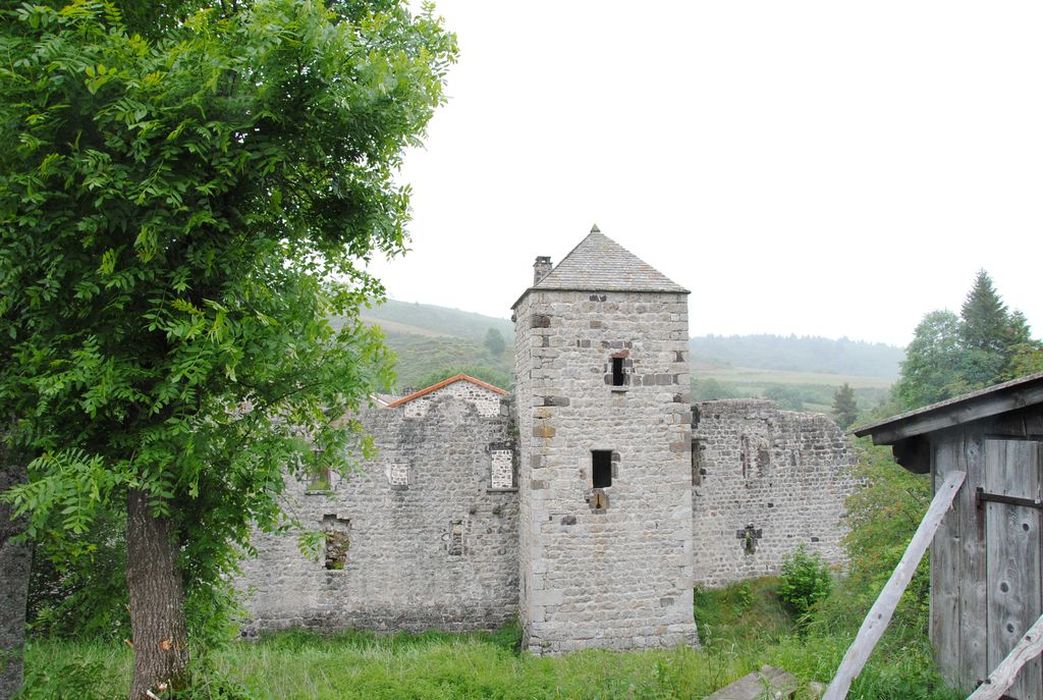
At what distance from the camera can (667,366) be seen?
1226cm

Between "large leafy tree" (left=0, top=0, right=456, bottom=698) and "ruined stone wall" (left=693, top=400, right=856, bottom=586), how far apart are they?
9720 mm

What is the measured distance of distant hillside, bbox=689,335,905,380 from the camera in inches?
5118

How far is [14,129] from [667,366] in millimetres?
9612

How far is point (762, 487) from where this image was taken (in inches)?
583

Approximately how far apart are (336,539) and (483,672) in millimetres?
5356

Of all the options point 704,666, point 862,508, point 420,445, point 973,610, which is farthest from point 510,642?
point 973,610

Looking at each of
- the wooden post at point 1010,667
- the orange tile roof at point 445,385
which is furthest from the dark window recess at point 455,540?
the orange tile roof at point 445,385

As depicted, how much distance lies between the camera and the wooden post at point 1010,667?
4.71 m

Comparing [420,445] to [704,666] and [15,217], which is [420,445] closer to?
[704,666]

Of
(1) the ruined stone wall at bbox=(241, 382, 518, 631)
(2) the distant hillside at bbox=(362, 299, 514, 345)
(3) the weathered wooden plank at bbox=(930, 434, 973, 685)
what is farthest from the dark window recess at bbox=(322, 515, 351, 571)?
(2) the distant hillside at bbox=(362, 299, 514, 345)

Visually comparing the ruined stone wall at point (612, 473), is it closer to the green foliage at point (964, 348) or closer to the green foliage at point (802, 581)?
the green foliage at point (802, 581)

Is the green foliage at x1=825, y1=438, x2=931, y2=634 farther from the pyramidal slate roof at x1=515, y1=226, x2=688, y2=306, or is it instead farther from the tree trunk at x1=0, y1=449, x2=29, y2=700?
the tree trunk at x1=0, y1=449, x2=29, y2=700

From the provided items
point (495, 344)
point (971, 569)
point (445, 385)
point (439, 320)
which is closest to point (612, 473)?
point (971, 569)

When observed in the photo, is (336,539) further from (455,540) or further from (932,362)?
(932,362)
